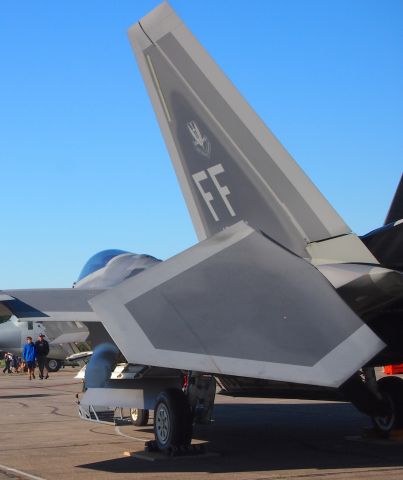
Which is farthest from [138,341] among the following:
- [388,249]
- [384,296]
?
[388,249]

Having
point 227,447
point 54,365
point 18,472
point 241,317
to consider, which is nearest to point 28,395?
point 227,447

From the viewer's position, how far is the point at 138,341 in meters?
7.34

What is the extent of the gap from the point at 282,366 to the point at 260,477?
4.84 feet

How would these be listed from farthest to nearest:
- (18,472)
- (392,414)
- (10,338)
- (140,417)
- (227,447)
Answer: (10,338) → (140,417) → (392,414) → (227,447) → (18,472)

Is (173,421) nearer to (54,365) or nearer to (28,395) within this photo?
(28,395)

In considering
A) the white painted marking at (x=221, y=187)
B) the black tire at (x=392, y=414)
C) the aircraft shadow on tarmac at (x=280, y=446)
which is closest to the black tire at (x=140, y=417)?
the aircraft shadow on tarmac at (x=280, y=446)

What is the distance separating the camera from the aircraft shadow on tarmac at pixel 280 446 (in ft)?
29.1

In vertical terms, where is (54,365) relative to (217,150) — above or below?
below

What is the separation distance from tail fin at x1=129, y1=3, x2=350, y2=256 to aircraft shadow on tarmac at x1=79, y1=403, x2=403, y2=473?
2.39 metres

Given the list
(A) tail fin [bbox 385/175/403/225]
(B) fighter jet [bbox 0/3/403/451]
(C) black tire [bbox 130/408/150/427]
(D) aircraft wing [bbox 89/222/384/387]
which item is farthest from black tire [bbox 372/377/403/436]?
(D) aircraft wing [bbox 89/222/384/387]

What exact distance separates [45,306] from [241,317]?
3.49 metres

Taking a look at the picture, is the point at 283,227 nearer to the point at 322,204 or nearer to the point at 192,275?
the point at 322,204

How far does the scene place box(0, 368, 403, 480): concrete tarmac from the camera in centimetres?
848

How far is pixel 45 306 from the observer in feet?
33.6
